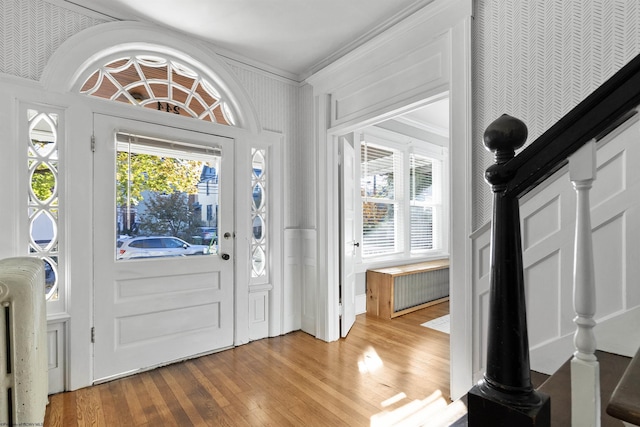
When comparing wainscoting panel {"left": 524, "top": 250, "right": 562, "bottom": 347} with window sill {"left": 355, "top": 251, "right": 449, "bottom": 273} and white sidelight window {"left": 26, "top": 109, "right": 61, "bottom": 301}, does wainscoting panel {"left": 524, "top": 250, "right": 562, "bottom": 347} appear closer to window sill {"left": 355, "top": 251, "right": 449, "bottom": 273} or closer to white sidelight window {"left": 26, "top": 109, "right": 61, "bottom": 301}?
window sill {"left": 355, "top": 251, "right": 449, "bottom": 273}

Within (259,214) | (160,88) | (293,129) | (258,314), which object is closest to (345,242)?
(259,214)

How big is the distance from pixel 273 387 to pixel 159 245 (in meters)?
1.44

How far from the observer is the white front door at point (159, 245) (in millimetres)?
2422

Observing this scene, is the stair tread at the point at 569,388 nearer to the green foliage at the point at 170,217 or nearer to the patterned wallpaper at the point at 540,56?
the patterned wallpaper at the point at 540,56

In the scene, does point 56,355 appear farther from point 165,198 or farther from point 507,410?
point 507,410

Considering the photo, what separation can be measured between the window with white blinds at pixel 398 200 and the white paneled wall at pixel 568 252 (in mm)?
2371

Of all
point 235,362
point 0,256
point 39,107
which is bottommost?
point 235,362

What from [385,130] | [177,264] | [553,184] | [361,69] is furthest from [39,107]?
[385,130]

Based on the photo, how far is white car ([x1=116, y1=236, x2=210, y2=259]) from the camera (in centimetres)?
252

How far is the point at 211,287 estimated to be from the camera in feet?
9.54

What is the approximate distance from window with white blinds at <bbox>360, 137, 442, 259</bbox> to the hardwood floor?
5.07ft

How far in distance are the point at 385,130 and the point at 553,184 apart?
295 centimetres

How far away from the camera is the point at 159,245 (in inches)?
105

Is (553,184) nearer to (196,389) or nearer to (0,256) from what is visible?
(196,389)
